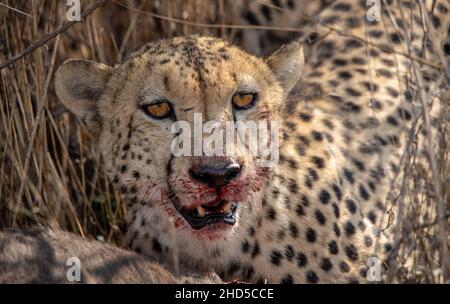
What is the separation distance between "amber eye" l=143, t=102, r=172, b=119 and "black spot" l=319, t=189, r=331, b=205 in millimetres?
717

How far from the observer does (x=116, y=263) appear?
3.18 metres

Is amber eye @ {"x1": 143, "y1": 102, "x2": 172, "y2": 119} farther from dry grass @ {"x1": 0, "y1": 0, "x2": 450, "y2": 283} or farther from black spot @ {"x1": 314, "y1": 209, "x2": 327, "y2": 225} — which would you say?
black spot @ {"x1": 314, "y1": 209, "x2": 327, "y2": 225}

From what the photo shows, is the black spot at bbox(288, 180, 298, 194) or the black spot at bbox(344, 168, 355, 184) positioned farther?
the black spot at bbox(344, 168, 355, 184)

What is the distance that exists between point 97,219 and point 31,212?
578 millimetres

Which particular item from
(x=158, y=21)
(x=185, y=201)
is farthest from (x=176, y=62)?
(x=158, y=21)

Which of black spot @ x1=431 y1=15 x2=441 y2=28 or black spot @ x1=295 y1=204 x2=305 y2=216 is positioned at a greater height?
black spot @ x1=431 y1=15 x2=441 y2=28

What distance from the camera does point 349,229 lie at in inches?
148

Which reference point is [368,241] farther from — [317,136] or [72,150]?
[72,150]

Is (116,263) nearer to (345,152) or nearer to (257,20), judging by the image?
(345,152)

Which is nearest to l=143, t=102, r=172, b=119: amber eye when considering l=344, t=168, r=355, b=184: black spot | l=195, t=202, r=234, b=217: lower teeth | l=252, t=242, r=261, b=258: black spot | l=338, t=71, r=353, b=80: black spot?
l=195, t=202, r=234, b=217: lower teeth

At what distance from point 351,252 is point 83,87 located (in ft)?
3.79

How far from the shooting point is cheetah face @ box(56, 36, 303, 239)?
3201mm
